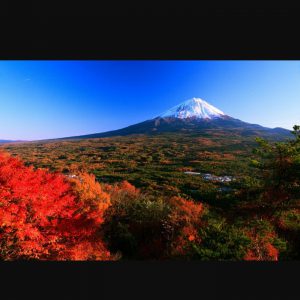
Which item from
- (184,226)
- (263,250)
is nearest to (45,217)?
(184,226)

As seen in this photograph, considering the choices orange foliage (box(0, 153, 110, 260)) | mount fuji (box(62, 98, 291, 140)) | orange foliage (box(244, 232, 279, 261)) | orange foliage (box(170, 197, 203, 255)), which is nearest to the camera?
orange foliage (box(244, 232, 279, 261))

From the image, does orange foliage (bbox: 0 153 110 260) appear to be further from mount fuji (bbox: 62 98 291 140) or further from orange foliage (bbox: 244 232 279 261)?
mount fuji (bbox: 62 98 291 140)

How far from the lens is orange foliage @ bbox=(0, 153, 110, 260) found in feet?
26.1

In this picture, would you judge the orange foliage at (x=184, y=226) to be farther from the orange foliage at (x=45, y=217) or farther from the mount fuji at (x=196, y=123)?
the mount fuji at (x=196, y=123)

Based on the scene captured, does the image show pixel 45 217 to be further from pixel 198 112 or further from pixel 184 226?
pixel 198 112

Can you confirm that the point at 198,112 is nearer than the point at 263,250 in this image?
No

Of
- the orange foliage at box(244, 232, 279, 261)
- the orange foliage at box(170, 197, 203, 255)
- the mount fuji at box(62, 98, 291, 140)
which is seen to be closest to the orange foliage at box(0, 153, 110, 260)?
the orange foliage at box(170, 197, 203, 255)

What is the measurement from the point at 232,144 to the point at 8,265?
30.8 m

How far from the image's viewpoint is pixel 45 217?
896 cm

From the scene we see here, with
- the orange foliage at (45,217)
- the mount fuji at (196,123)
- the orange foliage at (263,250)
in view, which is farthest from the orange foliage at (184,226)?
the mount fuji at (196,123)
